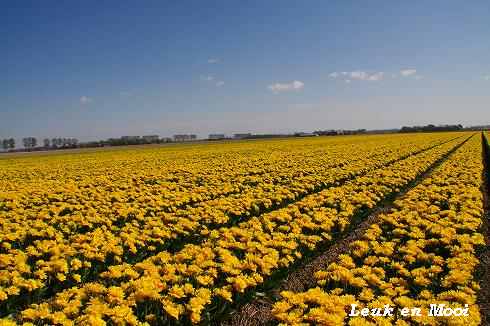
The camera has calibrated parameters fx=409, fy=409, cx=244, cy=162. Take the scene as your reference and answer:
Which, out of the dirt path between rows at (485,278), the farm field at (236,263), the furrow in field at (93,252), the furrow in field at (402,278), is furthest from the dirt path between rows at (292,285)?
the dirt path between rows at (485,278)

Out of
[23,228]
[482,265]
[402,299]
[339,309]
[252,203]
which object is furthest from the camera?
[252,203]

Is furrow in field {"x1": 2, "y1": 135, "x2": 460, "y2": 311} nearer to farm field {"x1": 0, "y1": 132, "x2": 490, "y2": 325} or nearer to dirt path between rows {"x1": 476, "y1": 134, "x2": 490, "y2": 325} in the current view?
farm field {"x1": 0, "y1": 132, "x2": 490, "y2": 325}

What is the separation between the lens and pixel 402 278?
5762 mm

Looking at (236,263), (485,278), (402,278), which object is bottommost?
(485,278)

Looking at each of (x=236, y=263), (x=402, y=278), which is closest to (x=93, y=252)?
(x=236, y=263)

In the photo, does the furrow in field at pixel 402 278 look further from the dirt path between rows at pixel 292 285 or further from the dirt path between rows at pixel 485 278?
the dirt path between rows at pixel 292 285

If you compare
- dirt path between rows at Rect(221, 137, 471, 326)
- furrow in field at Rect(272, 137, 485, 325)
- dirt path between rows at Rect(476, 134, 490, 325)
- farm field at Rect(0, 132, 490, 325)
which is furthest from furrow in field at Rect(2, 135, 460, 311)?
dirt path between rows at Rect(476, 134, 490, 325)

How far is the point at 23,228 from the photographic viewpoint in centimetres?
812

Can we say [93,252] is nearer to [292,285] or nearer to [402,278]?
[292,285]

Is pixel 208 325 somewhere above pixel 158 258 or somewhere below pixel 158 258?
below

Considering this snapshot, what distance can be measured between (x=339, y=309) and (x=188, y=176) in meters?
14.8

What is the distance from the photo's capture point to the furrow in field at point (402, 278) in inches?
178

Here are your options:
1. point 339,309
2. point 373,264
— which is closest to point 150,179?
point 373,264

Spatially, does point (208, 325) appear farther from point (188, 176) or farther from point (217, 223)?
point (188, 176)
